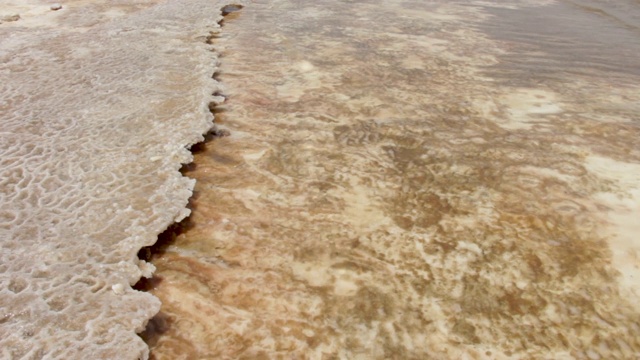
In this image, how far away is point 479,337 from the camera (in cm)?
147

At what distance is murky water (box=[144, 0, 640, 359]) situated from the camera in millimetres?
1488

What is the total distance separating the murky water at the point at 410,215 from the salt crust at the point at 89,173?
11 cm

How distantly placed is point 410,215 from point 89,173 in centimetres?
125

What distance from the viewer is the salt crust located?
143 cm

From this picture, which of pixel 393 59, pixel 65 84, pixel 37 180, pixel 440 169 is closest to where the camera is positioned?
pixel 37 180

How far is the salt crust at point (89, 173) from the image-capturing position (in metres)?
1.43

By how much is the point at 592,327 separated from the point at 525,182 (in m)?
0.76

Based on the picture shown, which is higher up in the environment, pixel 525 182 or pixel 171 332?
pixel 525 182

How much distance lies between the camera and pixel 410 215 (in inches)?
76.5

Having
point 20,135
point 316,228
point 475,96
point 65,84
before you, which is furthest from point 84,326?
point 475,96

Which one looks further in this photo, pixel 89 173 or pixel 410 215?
pixel 89 173

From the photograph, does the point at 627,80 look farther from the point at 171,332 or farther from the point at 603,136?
the point at 171,332

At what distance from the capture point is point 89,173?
2.07m

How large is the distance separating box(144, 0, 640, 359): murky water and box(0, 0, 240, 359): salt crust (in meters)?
0.11
